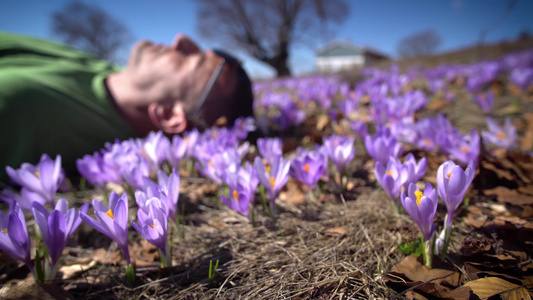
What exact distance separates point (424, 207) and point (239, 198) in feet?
1.87

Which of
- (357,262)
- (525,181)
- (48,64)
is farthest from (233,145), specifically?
(48,64)

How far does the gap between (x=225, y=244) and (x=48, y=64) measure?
97.7 inches

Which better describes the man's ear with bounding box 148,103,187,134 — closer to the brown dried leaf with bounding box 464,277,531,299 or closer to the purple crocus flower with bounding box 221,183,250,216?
the purple crocus flower with bounding box 221,183,250,216

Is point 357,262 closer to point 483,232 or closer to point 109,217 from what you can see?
point 483,232

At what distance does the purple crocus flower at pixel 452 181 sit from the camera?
0.72 m

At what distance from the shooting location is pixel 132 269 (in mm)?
823

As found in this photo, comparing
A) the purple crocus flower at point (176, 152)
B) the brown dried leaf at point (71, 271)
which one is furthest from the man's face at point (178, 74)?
the brown dried leaf at point (71, 271)

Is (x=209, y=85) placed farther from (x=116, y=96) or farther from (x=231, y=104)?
(x=116, y=96)

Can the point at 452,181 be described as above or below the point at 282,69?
below

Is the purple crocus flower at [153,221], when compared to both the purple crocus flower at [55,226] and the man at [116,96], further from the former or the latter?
the man at [116,96]

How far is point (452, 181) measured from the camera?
2.39 ft

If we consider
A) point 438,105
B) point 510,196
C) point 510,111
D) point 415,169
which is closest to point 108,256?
point 415,169

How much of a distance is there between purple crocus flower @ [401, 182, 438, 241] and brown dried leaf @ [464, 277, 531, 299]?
0.14m

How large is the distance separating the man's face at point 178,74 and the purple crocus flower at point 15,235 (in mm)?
1533
